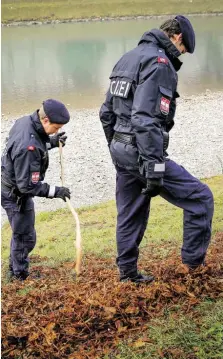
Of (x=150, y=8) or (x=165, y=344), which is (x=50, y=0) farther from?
(x=165, y=344)

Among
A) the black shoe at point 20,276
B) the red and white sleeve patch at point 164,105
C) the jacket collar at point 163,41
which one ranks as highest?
the jacket collar at point 163,41

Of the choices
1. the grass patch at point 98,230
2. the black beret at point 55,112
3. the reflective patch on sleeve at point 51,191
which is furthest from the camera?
the grass patch at point 98,230

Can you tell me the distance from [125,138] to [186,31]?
1233mm

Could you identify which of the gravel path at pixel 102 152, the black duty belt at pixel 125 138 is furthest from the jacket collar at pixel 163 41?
the gravel path at pixel 102 152

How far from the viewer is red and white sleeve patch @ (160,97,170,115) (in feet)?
14.3

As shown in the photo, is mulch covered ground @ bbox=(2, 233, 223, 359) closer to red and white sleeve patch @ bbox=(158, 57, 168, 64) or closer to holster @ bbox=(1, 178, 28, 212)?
holster @ bbox=(1, 178, 28, 212)

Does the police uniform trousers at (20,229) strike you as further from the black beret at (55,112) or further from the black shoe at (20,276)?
the black beret at (55,112)

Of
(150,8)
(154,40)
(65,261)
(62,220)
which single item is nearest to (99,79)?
(62,220)

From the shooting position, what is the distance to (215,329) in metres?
3.78

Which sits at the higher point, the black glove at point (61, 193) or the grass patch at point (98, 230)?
the black glove at point (61, 193)

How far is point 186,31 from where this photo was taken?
467 cm

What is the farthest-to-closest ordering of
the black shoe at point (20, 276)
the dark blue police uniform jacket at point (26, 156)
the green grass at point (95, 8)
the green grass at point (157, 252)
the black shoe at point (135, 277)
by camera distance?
the green grass at point (95, 8), the black shoe at point (20, 276), the dark blue police uniform jacket at point (26, 156), the black shoe at point (135, 277), the green grass at point (157, 252)

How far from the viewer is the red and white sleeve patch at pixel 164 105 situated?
171 inches

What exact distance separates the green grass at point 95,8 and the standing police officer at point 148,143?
85398mm
